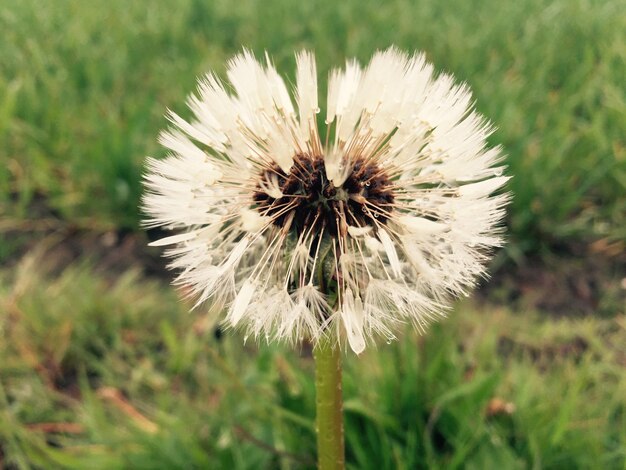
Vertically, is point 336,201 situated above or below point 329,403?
above

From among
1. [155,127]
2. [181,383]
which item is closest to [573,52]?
[155,127]

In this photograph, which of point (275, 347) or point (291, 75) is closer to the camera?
point (275, 347)

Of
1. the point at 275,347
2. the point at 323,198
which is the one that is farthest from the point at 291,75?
the point at 323,198

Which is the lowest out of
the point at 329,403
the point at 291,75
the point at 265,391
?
the point at 329,403

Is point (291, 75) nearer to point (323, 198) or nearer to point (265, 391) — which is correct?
point (265, 391)

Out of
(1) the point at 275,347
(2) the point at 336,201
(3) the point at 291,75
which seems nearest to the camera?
(2) the point at 336,201

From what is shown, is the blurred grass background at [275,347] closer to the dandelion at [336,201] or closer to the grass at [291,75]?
the grass at [291,75]
